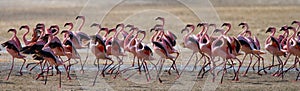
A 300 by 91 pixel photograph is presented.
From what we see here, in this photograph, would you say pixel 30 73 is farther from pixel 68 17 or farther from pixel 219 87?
pixel 68 17

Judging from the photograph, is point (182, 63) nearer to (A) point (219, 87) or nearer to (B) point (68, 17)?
(A) point (219, 87)

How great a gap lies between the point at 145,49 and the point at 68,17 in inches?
556

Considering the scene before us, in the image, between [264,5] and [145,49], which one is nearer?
[145,49]

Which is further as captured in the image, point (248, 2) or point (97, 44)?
point (248, 2)

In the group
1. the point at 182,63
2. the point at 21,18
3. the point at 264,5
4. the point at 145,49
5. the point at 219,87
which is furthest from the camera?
the point at 264,5

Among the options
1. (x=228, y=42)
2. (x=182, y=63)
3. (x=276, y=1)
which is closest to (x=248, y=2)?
(x=276, y=1)

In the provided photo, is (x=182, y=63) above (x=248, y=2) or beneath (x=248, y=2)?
beneath

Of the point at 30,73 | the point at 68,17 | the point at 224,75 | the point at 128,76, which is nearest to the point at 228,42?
the point at 224,75

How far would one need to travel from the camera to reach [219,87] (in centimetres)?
1484

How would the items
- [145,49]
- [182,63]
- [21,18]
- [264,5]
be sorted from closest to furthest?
[145,49] < [182,63] < [21,18] < [264,5]

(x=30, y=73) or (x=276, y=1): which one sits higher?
(x=276, y=1)

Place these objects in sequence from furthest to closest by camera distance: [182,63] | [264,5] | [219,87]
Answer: [264,5], [182,63], [219,87]

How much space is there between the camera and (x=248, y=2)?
3731 centimetres

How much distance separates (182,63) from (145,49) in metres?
3.01
